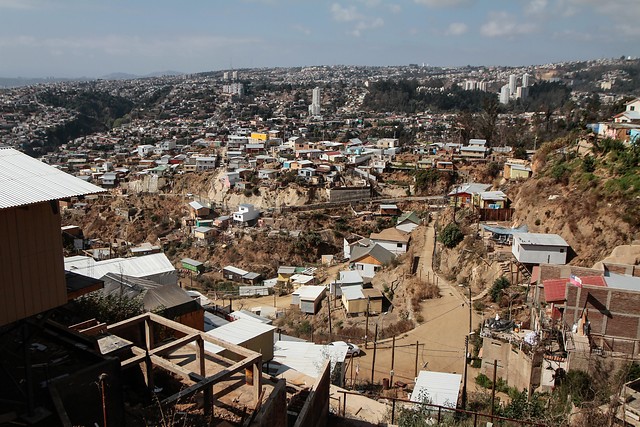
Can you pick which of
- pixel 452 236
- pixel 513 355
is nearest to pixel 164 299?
pixel 513 355

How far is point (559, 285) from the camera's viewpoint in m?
11.0

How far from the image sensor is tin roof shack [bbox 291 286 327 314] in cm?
1881

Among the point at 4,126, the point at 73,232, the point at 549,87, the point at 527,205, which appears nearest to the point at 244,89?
the point at 4,126

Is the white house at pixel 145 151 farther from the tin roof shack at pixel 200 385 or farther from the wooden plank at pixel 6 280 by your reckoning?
the wooden plank at pixel 6 280

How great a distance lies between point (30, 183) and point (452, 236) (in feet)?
59.2

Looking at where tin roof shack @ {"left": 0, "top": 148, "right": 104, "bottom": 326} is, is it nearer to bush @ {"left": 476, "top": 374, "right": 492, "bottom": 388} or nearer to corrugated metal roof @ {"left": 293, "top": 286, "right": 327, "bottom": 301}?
bush @ {"left": 476, "top": 374, "right": 492, "bottom": 388}

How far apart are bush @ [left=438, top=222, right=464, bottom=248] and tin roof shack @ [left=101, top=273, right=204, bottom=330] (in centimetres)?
1305

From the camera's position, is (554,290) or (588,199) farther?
(588,199)

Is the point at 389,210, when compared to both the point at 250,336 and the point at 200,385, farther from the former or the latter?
the point at 200,385

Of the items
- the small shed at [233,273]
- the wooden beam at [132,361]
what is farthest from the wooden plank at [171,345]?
the small shed at [233,273]

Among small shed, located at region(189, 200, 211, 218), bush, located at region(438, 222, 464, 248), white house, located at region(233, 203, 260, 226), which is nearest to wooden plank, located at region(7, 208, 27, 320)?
bush, located at region(438, 222, 464, 248)

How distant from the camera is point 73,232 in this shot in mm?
25281

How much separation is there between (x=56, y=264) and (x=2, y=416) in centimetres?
118

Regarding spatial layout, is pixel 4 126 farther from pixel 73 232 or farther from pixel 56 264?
pixel 56 264
